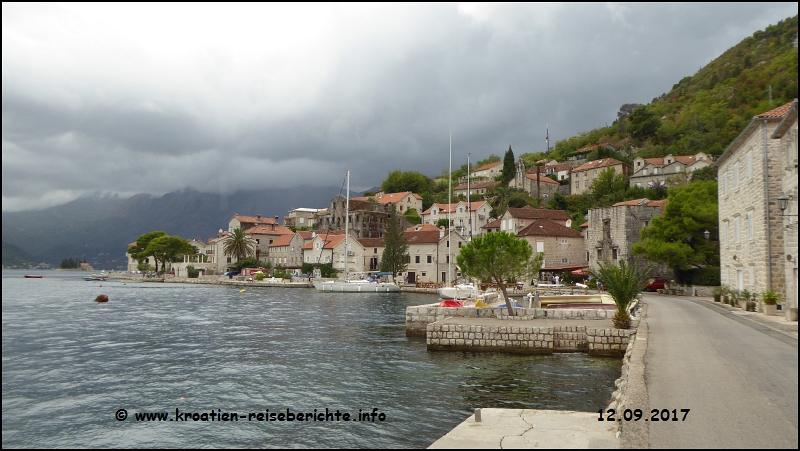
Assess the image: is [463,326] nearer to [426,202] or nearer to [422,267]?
[422,267]

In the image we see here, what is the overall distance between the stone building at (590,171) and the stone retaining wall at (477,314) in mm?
77377

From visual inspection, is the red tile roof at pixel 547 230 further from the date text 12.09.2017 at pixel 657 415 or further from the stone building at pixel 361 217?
the date text 12.09.2017 at pixel 657 415

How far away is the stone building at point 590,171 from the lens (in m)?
94.6

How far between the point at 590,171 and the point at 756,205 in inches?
3100

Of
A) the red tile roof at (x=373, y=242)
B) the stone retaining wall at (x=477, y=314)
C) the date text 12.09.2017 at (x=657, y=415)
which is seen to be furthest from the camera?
the red tile roof at (x=373, y=242)

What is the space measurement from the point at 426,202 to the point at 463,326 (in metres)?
99.2

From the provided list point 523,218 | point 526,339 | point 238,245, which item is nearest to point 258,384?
point 526,339

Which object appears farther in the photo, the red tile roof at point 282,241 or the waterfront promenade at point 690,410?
the red tile roof at point 282,241

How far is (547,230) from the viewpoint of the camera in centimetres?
6506

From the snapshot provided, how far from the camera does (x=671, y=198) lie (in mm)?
44281

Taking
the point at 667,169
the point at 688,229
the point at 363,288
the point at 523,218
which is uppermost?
the point at 667,169

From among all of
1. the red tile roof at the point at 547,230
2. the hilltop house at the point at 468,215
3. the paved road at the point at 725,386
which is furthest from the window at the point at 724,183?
the hilltop house at the point at 468,215

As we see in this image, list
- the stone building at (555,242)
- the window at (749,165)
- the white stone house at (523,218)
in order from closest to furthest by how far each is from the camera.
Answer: the window at (749,165), the stone building at (555,242), the white stone house at (523,218)

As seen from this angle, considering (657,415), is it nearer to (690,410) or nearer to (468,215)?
(690,410)
